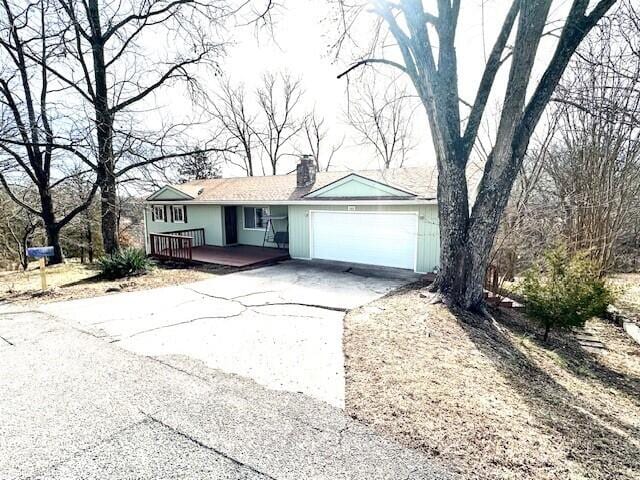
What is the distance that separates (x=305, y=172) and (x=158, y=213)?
359 inches

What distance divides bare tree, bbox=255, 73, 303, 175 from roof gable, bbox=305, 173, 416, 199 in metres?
17.7

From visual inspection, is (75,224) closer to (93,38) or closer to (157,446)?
(93,38)

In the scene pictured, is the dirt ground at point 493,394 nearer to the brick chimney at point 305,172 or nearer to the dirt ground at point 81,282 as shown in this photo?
the dirt ground at point 81,282

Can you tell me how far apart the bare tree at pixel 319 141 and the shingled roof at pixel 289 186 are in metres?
12.3

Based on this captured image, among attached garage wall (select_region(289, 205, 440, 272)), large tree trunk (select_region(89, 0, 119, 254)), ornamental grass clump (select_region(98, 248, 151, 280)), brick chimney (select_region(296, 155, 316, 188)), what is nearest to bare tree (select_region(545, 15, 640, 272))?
attached garage wall (select_region(289, 205, 440, 272))

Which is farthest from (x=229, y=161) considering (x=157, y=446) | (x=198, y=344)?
(x=157, y=446)

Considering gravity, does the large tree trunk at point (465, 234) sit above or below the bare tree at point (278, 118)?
below

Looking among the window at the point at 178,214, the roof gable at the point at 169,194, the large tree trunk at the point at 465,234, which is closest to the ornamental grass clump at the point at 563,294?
the large tree trunk at the point at 465,234

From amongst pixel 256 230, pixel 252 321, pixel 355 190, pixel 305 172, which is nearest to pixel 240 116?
pixel 256 230

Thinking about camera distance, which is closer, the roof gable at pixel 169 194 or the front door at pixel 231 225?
the front door at pixel 231 225

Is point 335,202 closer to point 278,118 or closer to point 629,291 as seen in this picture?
point 629,291

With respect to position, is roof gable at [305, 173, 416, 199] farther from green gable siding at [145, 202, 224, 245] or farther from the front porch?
green gable siding at [145, 202, 224, 245]

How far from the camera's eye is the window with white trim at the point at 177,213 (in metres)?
18.1

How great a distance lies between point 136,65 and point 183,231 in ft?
22.2
